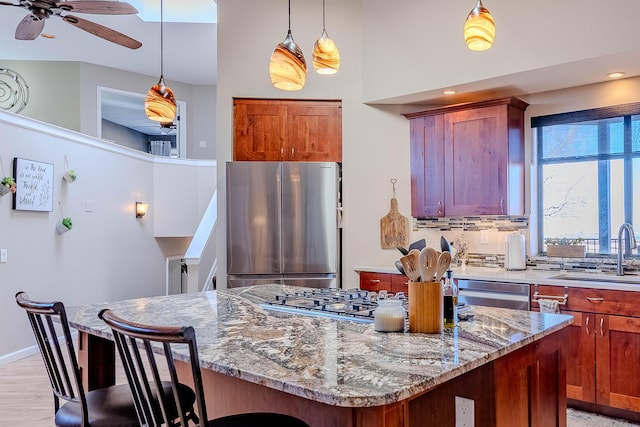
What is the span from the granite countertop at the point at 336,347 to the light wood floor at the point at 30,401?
1.44m

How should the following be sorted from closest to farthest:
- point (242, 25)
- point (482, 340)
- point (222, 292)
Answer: point (482, 340), point (222, 292), point (242, 25)

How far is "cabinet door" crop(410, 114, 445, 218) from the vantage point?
4.65 meters

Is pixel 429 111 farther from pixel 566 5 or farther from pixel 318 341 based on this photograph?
pixel 318 341

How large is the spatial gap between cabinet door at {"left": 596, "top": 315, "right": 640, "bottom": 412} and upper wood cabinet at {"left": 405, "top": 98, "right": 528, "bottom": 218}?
119cm

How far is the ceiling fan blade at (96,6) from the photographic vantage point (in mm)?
3244

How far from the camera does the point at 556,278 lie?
3.79 m

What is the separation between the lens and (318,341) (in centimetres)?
179

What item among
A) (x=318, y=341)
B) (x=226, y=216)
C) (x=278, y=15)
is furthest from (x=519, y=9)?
(x=318, y=341)

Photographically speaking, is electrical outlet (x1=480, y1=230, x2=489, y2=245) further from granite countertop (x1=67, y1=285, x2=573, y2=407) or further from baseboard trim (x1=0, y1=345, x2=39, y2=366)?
baseboard trim (x1=0, y1=345, x2=39, y2=366)

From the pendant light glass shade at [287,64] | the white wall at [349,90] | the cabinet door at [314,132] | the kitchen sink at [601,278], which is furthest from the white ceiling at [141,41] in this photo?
the kitchen sink at [601,278]

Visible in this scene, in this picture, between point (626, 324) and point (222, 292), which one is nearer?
point (222, 292)

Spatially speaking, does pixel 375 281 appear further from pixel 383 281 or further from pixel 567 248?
pixel 567 248

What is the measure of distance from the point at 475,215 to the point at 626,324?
4.71 feet

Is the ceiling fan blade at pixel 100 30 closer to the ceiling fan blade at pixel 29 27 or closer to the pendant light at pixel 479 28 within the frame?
the ceiling fan blade at pixel 29 27
